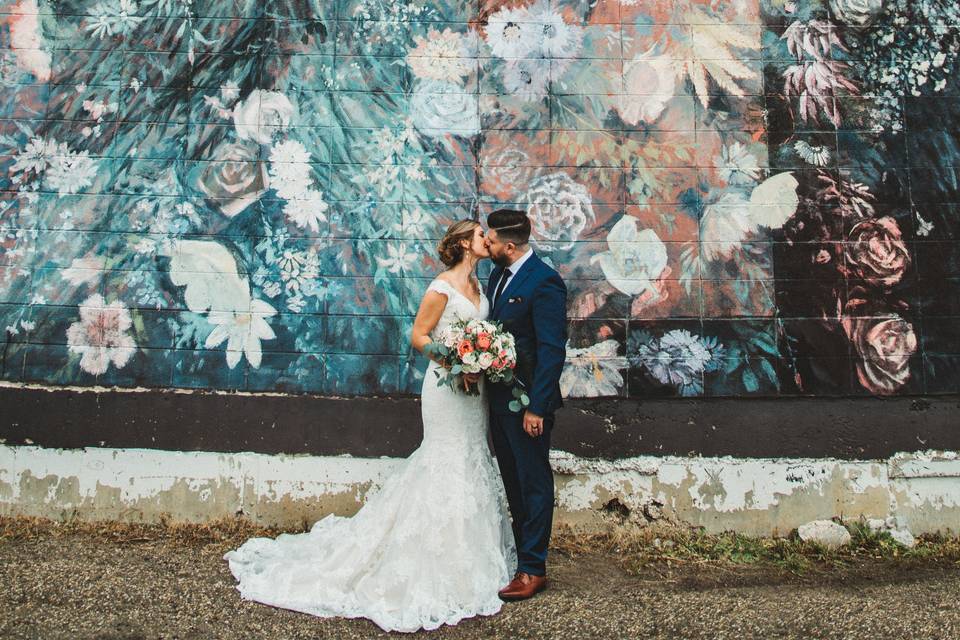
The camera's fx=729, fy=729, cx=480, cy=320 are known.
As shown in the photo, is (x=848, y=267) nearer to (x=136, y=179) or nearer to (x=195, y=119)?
(x=195, y=119)

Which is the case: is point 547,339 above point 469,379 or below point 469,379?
above

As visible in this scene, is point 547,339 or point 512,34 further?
point 512,34

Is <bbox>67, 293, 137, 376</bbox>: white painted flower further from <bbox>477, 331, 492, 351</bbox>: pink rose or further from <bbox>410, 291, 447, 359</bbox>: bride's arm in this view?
<bbox>477, 331, 492, 351</bbox>: pink rose

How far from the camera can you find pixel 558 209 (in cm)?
519

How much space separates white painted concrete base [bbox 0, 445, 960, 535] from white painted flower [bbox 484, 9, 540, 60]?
2.90 meters

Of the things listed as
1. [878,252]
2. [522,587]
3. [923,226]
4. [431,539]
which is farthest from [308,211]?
[923,226]

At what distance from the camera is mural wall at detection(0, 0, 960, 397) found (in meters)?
5.13

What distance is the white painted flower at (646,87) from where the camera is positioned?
525 centimetres

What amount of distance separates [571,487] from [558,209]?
6.41 ft

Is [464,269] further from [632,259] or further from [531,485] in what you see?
[632,259]

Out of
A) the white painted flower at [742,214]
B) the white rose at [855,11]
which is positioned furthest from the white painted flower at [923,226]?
the white rose at [855,11]

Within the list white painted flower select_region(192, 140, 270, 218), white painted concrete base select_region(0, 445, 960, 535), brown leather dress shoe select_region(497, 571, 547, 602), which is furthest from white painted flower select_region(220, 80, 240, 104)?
brown leather dress shoe select_region(497, 571, 547, 602)

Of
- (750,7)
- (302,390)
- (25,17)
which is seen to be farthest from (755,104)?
(25,17)

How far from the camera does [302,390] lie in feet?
16.8
